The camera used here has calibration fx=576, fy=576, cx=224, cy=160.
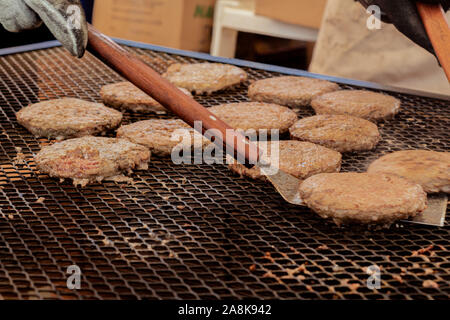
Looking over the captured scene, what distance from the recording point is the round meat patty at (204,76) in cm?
226

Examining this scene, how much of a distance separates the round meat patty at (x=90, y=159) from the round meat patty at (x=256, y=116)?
1.25 ft

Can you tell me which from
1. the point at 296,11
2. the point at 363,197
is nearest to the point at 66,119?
the point at 363,197

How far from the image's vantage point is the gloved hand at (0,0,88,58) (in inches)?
58.1

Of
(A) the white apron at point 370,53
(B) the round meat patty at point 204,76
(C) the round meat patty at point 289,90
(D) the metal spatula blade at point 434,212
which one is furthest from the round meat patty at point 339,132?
(A) the white apron at point 370,53

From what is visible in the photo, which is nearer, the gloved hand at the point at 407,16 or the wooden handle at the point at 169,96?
the wooden handle at the point at 169,96

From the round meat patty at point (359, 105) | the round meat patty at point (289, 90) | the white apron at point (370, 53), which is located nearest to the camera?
the round meat patty at point (359, 105)

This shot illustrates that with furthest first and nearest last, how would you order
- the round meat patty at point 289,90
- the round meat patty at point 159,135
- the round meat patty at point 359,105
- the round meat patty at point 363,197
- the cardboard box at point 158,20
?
the cardboard box at point 158,20 → the round meat patty at point 289,90 → the round meat patty at point 359,105 → the round meat patty at point 159,135 → the round meat patty at point 363,197

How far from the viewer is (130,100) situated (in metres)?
2.10

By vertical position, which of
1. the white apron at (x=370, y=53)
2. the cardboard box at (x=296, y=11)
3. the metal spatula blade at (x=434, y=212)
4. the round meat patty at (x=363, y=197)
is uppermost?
the cardboard box at (x=296, y=11)

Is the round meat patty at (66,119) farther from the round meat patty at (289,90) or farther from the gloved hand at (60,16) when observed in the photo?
the round meat patty at (289,90)

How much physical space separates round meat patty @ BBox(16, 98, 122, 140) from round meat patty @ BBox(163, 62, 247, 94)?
37cm

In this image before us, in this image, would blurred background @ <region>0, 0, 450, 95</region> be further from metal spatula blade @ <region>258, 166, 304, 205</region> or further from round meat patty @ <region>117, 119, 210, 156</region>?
metal spatula blade @ <region>258, 166, 304, 205</region>

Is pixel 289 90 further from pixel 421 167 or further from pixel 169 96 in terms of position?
pixel 169 96

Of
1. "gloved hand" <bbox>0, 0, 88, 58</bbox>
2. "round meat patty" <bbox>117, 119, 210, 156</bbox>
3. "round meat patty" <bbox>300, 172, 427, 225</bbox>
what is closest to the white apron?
"round meat patty" <bbox>117, 119, 210, 156</bbox>
